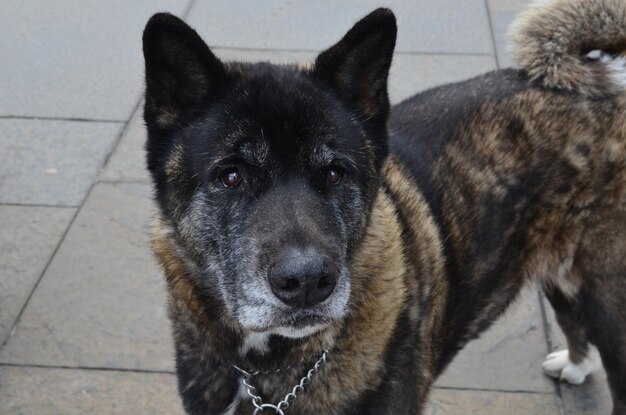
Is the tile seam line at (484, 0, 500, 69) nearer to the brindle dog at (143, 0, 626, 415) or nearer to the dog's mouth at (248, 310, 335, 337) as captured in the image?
the brindle dog at (143, 0, 626, 415)

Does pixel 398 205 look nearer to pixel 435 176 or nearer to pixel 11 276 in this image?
pixel 435 176

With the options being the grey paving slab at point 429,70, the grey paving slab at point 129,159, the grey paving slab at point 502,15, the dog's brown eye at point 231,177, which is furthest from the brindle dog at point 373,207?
the grey paving slab at point 502,15

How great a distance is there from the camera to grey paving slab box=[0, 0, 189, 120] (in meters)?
7.10

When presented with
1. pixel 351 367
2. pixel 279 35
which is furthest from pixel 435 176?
pixel 279 35

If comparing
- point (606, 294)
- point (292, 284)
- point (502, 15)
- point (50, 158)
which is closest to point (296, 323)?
point (292, 284)

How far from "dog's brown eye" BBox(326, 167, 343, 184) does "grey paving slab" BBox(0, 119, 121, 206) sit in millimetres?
3042

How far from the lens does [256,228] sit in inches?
125

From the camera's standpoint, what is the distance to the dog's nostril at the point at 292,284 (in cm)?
304

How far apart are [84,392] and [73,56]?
12.4 feet

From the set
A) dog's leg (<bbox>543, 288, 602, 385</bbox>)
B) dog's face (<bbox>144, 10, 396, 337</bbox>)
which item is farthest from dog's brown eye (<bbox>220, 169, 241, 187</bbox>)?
dog's leg (<bbox>543, 288, 602, 385</bbox>)

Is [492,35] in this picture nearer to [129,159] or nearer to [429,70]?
[429,70]

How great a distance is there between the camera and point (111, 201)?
19.7ft

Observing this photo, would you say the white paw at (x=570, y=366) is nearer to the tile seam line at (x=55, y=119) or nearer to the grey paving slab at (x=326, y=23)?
the grey paving slab at (x=326, y=23)

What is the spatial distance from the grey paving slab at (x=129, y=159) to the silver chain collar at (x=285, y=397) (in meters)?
2.79
